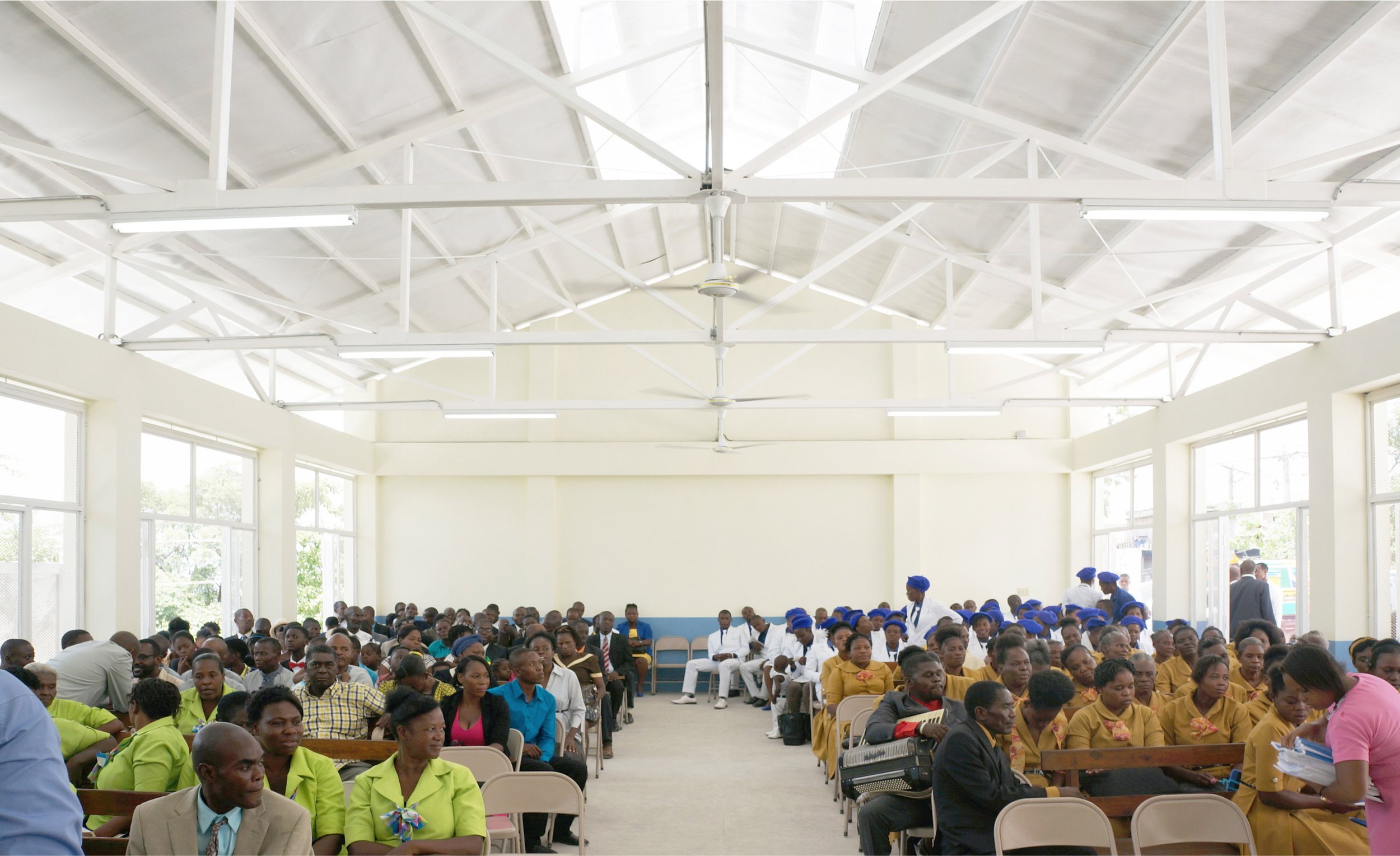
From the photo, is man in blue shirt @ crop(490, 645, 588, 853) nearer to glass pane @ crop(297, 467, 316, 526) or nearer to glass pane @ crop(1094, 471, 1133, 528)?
glass pane @ crop(297, 467, 316, 526)

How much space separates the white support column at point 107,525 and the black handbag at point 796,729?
19.8 feet

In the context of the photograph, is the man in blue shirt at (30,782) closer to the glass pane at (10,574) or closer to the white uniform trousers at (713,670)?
the glass pane at (10,574)

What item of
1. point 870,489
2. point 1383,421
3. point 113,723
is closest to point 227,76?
point 113,723

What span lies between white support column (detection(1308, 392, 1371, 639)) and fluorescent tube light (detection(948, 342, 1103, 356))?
203cm

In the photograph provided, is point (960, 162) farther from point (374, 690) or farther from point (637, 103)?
point (374, 690)

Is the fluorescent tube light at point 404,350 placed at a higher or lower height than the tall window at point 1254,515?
higher

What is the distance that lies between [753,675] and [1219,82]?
9.37 metres

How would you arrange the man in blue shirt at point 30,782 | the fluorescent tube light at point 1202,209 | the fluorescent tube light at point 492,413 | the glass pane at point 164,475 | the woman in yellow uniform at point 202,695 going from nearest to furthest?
the man in blue shirt at point 30,782
the woman in yellow uniform at point 202,695
the fluorescent tube light at point 1202,209
the glass pane at point 164,475
the fluorescent tube light at point 492,413

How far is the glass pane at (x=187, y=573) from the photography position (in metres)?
10.7

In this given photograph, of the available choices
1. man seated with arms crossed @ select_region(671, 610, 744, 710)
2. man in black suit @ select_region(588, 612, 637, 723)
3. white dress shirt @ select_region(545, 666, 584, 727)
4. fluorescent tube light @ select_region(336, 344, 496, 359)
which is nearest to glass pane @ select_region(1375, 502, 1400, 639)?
white dress shirt @ select_region(545, 666, 584, 727)

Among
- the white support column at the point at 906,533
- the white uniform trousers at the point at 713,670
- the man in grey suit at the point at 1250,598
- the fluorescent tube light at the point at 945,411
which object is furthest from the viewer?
the white support column at the point at 906,533

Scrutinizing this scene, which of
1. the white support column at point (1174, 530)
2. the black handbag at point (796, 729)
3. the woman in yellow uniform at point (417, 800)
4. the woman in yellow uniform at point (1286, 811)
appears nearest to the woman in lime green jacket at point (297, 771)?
the woman in yellow uniform at point (417, 800)

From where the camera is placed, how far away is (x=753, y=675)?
43.9 feet

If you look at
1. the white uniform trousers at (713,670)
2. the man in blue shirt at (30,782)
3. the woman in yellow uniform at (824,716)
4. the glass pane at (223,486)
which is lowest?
the white uniform trousers at (713,670)
